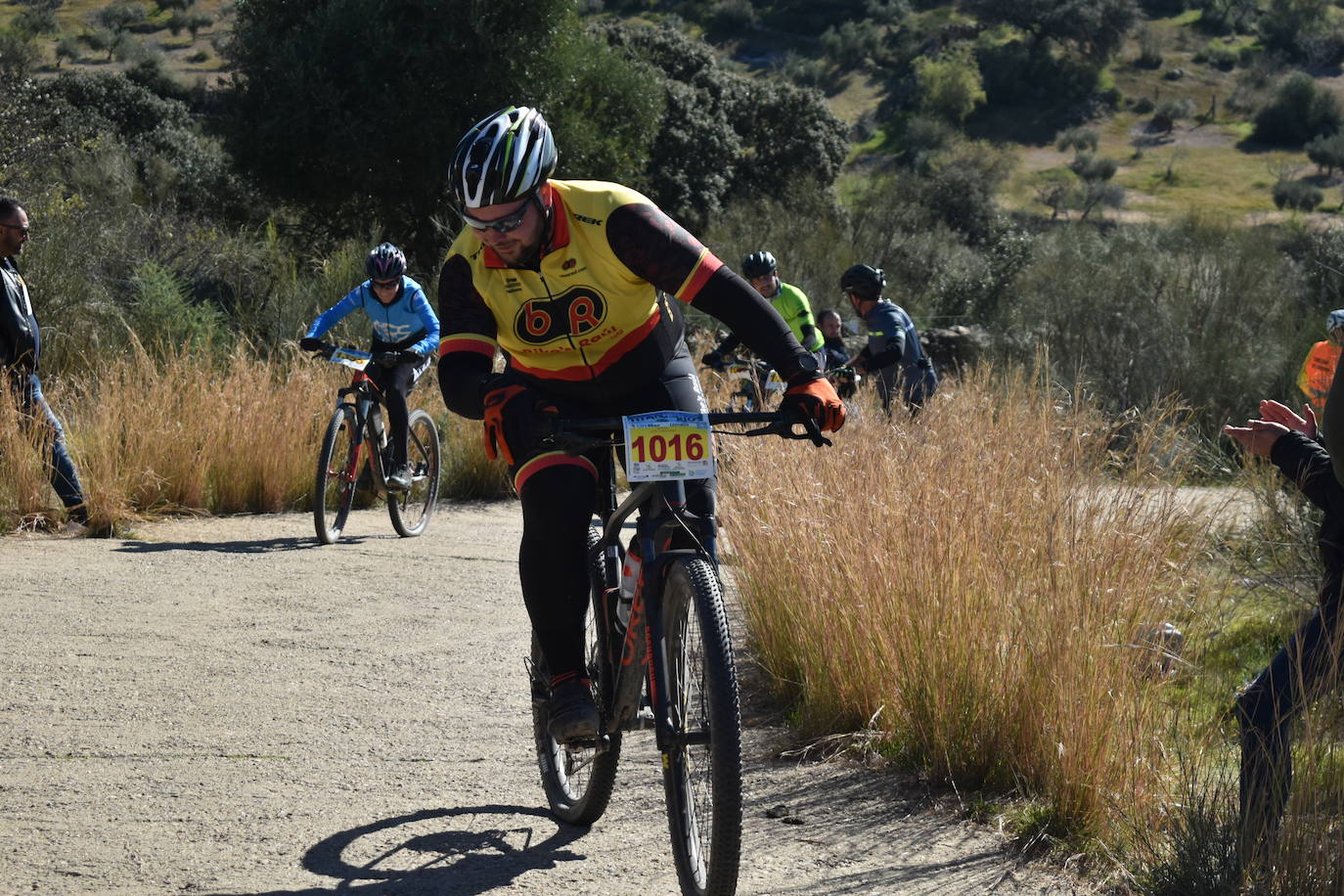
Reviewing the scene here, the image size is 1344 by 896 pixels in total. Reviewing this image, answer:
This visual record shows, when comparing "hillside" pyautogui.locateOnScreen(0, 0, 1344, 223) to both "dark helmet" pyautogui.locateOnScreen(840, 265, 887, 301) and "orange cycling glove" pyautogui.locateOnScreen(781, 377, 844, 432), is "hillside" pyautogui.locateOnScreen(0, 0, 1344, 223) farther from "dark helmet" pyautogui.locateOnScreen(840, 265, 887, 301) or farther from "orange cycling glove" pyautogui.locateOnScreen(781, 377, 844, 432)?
"orange cycling glove" pyautogui.locateOnScreen(781, 377, 844, 432)

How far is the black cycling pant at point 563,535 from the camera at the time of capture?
3844mm

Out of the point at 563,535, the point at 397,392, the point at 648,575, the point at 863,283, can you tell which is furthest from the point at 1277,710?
the point at 863,283

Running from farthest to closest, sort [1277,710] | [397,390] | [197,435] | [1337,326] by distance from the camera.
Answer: [197,435] → [397,390] → [1337,326] → [1277,710]

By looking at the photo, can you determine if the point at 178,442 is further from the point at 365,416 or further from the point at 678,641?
the point at 678,641

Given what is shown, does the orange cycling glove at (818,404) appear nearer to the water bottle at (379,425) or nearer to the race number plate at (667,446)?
the race number plate at (667,446)

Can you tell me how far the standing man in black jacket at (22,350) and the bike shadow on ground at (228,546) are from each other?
58 cm

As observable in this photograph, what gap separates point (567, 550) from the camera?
390 cm

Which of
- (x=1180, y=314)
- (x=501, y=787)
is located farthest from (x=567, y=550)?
(x=1180, y=314)

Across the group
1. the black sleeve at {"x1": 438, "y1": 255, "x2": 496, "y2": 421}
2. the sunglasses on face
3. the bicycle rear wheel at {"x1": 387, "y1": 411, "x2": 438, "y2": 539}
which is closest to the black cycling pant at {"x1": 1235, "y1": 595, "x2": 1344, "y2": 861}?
the black sleeve at {"x1": 438, "y1": 255, "x2": 496, "y2": 421}

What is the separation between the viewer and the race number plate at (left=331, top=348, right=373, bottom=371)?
9.50m

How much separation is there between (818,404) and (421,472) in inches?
276

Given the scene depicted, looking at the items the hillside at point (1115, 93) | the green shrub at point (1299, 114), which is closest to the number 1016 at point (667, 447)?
the hillside at point (1115, 93)

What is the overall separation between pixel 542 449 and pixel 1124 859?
5.88 ft

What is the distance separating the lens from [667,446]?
3.58 metres
